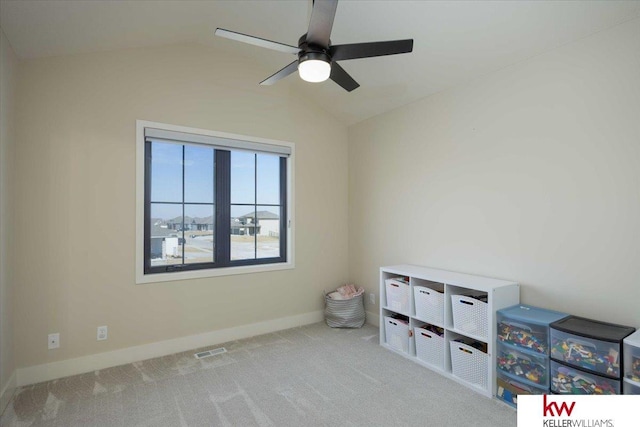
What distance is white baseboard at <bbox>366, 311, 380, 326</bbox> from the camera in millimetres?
3838

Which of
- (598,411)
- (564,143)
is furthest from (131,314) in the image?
(564,143)

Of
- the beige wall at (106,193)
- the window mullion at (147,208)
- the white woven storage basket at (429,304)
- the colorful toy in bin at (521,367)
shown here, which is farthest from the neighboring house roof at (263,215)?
the colorful toy in bin at (521,367)

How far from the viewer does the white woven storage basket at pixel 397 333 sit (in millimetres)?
3057

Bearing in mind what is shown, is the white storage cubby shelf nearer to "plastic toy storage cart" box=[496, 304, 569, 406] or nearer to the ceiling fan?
"plastic toy storage cart" box=[496, 304, 569, 406]

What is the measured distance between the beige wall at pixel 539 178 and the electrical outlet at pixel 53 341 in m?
3.20

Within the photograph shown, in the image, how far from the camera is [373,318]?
3.90m

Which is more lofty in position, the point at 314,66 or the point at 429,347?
the point at 314,66

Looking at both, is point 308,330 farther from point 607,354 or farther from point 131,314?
point 607,354

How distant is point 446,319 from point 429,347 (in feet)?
1.11

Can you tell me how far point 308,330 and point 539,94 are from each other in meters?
3.13

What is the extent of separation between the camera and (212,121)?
3.36 meters

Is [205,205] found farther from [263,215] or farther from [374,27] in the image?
[374,27]

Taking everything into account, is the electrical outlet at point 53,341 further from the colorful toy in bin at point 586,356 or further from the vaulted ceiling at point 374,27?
the colorful toy in bin at point 586,356

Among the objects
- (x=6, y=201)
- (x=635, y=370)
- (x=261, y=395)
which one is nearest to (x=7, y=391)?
(x=6, y=201)
